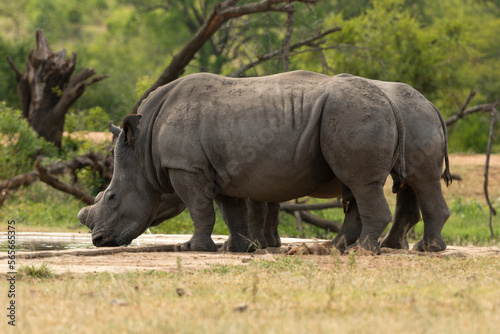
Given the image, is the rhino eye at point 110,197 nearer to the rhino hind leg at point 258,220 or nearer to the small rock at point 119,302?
the rhino hind leg at point 258,220

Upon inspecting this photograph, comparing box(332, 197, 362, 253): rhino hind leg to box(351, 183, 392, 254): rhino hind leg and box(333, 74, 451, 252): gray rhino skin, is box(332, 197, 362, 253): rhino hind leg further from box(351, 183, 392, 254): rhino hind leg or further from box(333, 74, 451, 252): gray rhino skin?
box(351, 183, 392, 254): rhino hind leg

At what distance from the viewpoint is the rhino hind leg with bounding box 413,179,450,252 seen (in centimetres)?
817

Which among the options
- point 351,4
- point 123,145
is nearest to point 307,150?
point 123,145

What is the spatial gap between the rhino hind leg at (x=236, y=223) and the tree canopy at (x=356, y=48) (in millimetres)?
5369

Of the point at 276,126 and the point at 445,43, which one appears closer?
the point at 276,126

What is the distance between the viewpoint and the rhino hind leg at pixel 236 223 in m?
8.29

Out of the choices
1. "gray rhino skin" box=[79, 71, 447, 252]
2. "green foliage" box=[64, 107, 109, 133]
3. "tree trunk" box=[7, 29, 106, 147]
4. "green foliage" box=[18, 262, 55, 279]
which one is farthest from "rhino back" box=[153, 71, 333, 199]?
"green foliage" box=[64, 107, 109, 133]

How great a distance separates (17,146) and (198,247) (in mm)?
8505

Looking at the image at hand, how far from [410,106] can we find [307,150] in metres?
1.26

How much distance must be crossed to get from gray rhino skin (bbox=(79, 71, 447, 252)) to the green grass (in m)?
→ 1.68

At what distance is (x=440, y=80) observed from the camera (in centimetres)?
2414

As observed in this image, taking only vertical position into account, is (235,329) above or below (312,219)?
above

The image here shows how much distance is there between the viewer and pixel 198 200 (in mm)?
8016

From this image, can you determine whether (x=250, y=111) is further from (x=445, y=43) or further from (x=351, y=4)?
(x=351, y=4)
